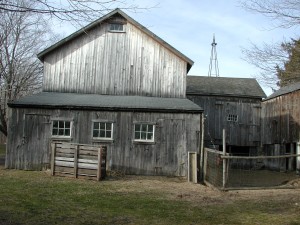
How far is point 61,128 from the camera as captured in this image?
19188 millimetres

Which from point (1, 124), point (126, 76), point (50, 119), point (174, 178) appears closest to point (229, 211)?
point (174, 178)

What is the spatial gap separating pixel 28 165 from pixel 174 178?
22.9ft

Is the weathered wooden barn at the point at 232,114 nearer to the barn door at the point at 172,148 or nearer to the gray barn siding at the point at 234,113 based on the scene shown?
the gray barn siding at the point at 234,113

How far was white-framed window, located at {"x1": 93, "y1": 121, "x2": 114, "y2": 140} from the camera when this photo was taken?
1913 centimetres

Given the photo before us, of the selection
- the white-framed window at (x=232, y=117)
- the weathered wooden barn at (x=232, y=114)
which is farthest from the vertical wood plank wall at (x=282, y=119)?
the white-framed window at (x=232, y=117)

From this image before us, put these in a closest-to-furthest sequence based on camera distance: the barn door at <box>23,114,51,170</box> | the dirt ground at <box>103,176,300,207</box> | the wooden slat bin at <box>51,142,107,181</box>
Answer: the dirt ground at <box>103,176,300,207</box>
the wooden slat bin at <box>51,142,107,181</box>
the barn door at <box>23,114,51,170</box>

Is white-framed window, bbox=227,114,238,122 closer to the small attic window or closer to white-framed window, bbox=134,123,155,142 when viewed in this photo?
the small attic window

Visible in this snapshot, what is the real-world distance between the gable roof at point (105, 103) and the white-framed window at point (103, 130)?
0.76m

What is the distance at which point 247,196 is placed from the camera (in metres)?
13.6

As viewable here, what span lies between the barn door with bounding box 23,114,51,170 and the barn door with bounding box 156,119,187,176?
5393mm

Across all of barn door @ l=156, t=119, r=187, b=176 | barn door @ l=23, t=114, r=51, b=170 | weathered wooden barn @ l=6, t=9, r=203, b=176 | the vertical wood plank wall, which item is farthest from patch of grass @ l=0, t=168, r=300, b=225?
the vertical wood plank wall


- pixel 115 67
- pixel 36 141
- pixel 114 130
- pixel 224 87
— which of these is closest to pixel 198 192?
pixel 114 130

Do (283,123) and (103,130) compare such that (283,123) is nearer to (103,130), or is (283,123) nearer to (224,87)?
(224,87)

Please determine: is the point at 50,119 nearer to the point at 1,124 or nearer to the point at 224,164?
the point at 224,164
